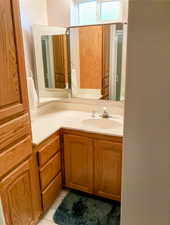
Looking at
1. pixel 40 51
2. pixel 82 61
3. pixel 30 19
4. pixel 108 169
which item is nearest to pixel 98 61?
pixel 82 61

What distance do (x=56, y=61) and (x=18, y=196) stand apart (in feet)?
5.08

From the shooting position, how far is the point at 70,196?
2031 mm

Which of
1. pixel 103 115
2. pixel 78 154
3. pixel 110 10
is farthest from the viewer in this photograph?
pixel 103 115

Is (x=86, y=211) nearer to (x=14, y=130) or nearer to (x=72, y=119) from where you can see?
(x=72, y=119)

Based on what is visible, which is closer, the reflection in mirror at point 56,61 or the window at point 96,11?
the window at point 96,11

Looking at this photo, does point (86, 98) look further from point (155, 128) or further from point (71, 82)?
point (155, 128)

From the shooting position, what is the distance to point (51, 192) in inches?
71.9

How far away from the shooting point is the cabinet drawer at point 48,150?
1.60m

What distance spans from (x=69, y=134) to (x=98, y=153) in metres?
0.35

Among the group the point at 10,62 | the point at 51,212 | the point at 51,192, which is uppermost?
the point at 10,62

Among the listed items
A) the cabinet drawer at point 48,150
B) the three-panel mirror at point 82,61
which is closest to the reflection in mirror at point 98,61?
the three-panel mirror at point 82,61

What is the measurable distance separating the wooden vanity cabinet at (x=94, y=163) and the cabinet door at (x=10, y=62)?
749mm

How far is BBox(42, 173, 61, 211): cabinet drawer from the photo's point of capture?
5.65 ft

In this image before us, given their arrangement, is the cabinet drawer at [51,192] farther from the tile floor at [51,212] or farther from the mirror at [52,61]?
the mirror at [52,61]
